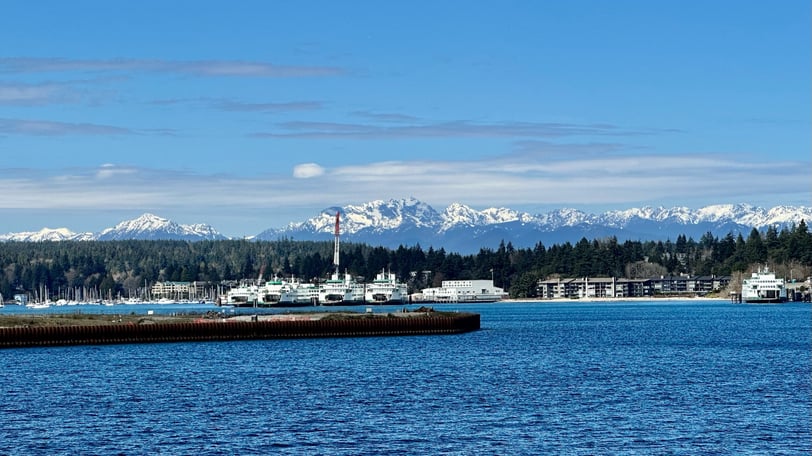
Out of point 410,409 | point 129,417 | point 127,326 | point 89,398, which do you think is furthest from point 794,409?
point 127,326

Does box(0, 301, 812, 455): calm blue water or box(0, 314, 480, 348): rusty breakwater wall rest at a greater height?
box(0, 314, 480, 348): rusty breakwater wall

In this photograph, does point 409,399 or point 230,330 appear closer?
point 409,399

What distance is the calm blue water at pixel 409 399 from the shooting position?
50.1 meters

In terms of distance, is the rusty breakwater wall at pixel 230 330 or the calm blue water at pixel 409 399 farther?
the rusty breakwater wall at pixel 230 330

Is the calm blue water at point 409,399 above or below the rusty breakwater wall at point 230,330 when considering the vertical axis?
below

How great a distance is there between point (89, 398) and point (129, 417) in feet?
29.5

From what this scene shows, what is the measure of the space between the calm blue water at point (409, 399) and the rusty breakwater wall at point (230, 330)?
358cm

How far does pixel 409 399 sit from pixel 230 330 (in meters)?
57.4

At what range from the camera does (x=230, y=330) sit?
119m

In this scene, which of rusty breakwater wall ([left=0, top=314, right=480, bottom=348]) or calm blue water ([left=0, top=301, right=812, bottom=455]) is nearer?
calm blue water ([left=0, top=301, right=812, bottom=455])

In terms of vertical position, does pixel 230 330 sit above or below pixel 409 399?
above

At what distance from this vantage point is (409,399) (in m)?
63.8

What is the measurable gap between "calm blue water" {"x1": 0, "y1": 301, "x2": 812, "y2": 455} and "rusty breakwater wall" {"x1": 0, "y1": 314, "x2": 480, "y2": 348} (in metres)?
3.58

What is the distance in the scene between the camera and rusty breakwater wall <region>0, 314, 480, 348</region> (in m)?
108
